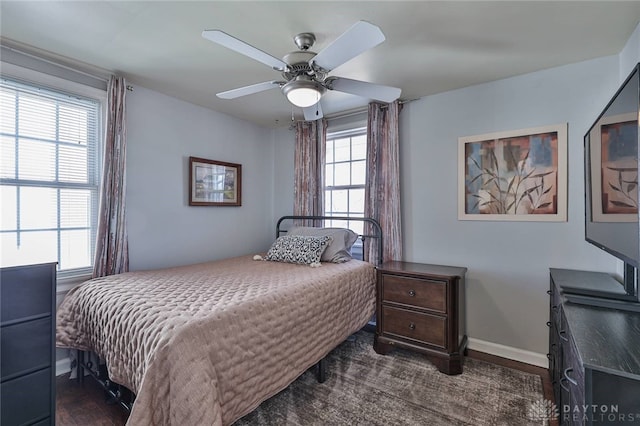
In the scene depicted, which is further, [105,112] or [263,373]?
[105,112]

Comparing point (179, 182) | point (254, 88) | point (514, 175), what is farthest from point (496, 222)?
point (179, 182)

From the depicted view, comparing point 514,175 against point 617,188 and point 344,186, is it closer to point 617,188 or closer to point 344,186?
point 617,188

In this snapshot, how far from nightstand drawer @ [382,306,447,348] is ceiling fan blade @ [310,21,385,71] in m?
2.05

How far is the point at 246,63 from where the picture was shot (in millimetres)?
2295

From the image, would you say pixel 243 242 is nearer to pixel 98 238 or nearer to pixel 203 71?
pixel 98 238

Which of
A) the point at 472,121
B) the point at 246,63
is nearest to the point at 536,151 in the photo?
the point at 472,121

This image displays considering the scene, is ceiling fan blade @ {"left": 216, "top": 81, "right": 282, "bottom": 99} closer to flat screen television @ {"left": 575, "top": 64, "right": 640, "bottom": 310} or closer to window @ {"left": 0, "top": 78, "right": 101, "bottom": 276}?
window @ {"left": 0, "top": 78, "right": 101, "bottom": 276}

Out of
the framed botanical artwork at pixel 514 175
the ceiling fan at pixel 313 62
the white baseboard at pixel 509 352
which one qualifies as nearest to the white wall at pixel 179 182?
the ceiling fan at pixel 313 62

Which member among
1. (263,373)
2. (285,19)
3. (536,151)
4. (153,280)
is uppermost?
(285,19)

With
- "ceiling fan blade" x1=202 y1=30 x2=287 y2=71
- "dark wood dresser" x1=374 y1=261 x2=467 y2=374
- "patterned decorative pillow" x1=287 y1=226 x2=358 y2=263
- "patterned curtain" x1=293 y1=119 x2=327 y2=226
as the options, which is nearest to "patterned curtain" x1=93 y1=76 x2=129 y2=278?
"ceiling fan blade" x1=202 y1=30 x2=287 y2=71

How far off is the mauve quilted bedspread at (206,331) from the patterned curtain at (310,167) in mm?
1285

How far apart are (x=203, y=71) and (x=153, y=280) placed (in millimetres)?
1737

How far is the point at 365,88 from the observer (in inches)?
79.2

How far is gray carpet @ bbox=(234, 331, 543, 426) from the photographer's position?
1.81 metres
